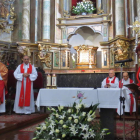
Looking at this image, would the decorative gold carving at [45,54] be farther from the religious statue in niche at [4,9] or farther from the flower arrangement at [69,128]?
the flower arrangement at [69,128]

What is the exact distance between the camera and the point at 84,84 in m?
10.1

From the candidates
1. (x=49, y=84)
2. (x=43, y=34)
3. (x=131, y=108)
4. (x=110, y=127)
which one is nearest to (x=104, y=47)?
(x=43, y=34)

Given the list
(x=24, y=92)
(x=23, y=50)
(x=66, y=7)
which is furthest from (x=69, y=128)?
(x=66, y=7)

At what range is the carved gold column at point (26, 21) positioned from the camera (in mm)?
10938

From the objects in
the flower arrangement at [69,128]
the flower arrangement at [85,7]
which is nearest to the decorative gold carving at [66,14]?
the flower arrangement at [85,7]

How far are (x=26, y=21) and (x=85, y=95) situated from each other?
772cm

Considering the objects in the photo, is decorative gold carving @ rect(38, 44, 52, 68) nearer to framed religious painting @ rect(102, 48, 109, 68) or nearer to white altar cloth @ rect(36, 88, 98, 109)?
framed religious painting @ rect(102, 48, 109, 68)

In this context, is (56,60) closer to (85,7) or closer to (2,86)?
(85,7)

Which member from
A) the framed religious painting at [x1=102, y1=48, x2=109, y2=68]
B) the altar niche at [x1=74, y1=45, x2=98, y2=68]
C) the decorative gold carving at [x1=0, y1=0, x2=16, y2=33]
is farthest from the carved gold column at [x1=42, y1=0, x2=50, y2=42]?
the framed religious painting at [x1=102, y1=48, x2=109, y2=68]

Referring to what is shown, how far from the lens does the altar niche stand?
420 inches

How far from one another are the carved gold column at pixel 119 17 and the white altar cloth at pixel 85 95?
6.14m

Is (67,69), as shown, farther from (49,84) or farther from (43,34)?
(49,84)

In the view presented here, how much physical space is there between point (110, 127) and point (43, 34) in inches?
308

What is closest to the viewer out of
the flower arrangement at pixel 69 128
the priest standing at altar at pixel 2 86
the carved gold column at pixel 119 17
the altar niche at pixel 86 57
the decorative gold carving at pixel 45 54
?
the flower arrangement at pixel 69 128
